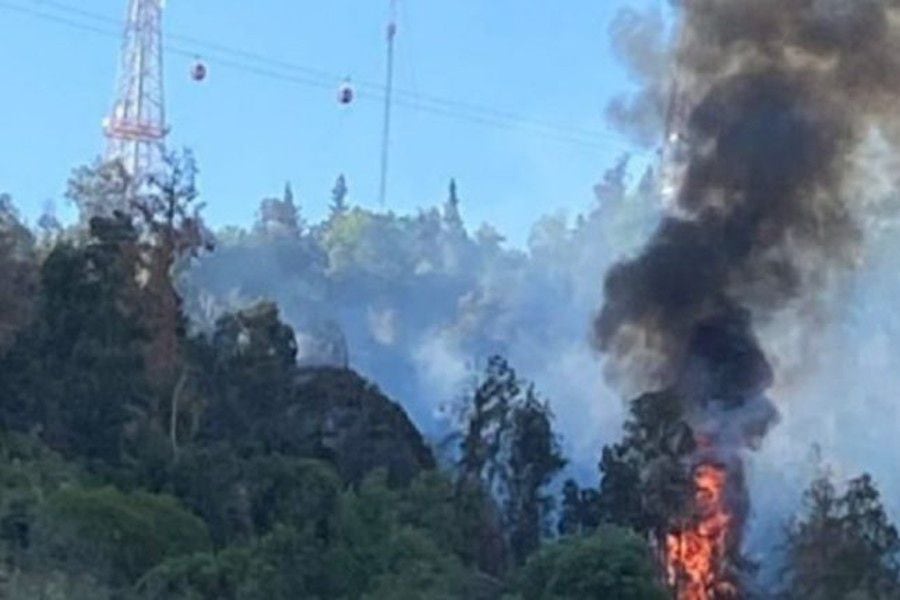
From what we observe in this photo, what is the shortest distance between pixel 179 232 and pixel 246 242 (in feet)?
201

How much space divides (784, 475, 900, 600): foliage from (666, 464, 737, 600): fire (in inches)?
54.1

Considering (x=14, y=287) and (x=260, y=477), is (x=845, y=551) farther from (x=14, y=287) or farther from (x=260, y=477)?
(x=14, y=287)

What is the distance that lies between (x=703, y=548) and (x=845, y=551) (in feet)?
11.1

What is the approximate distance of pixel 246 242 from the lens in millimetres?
107875

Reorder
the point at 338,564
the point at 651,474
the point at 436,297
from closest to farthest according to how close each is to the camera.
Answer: the point at 338,564, the point at 651,474, the point at 436,297

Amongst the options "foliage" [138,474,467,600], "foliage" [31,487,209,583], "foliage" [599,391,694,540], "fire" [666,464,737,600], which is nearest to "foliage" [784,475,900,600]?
"fire" [666,464,737,600]

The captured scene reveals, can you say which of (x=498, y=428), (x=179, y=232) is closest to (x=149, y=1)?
(x=179, y=232)

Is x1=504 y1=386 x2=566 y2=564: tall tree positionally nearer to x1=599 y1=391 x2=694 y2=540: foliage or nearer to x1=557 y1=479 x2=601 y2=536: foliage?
x1=557 y1=479 x2=601 y2=536: foliage

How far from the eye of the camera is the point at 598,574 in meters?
32.6

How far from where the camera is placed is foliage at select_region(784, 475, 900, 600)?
3819cm

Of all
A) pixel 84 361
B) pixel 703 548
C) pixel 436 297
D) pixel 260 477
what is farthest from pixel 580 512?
pixel 436 297

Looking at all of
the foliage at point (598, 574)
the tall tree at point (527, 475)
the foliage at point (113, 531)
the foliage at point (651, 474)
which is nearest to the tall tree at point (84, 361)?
the foliage at point (113, 531)

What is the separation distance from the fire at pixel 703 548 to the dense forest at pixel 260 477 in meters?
0.78

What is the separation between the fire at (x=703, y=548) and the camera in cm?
4009
